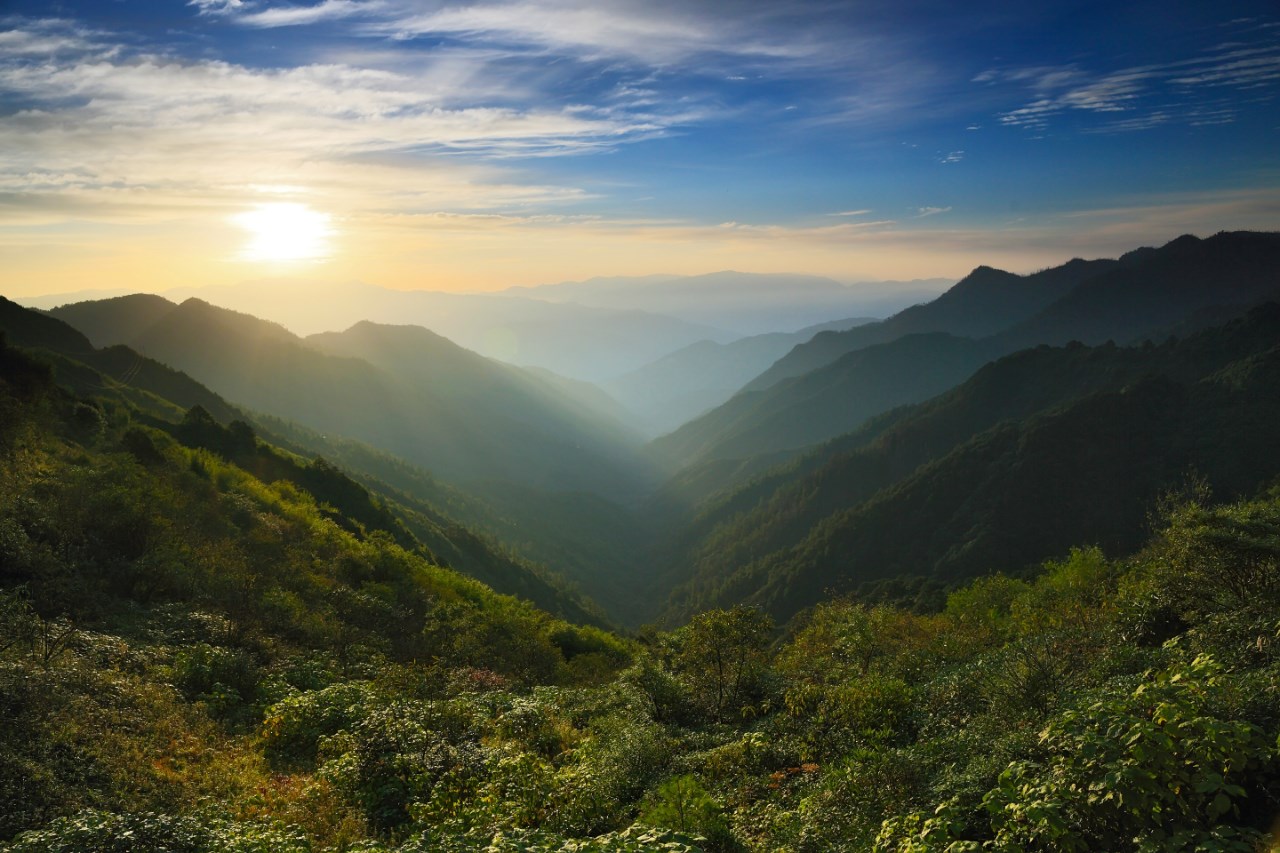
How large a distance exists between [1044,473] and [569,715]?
143812mm

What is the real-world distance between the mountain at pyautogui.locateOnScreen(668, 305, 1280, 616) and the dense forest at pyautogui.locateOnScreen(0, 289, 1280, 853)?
94.5 m

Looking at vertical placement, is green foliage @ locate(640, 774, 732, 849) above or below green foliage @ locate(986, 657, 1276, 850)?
below

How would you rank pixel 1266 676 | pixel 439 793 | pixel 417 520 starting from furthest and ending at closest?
1. pixel 417 520
2. pixel 439 793
3. pixel 1266 676

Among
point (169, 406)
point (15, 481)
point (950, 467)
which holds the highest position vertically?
point (169, 406)

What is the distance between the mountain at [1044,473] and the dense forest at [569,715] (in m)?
94.5

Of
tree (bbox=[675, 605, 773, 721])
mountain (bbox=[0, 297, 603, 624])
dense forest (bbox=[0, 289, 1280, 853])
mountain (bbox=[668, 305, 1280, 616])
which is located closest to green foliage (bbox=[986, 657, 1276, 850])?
dense forest (bbox=[0, 289, 1280, 853])

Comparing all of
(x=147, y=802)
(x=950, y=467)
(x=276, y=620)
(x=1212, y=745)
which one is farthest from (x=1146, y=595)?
(x=950, y=467)

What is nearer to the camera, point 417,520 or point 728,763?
point 728,763

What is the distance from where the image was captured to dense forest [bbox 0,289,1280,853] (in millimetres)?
8492

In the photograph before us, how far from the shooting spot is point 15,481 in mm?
23734

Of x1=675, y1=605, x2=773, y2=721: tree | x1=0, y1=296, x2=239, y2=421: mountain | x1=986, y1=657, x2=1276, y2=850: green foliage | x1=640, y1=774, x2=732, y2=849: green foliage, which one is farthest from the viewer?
x1=0, y1=296, x2=239, y2=421: mountain

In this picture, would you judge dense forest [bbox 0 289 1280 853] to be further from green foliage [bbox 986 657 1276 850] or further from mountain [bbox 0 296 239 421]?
mountain [bbox 0 296 239 421]

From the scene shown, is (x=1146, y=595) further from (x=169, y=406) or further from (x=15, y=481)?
(x=169, y=406)

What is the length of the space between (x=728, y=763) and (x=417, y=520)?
270 feet
